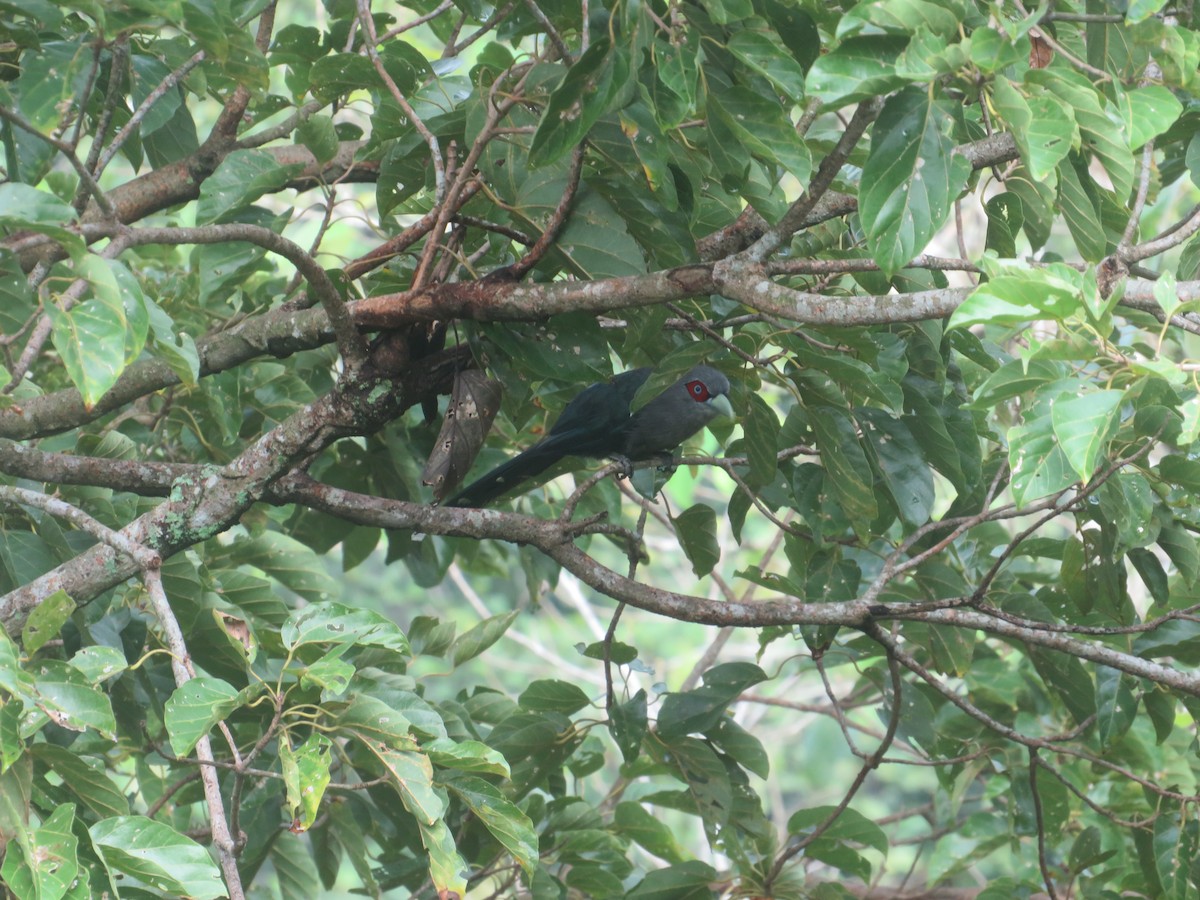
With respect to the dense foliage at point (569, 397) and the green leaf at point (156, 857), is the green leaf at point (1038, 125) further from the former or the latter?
the green leaf at point (156, 857)

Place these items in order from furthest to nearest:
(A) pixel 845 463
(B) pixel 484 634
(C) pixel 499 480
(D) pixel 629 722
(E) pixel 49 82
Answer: (C) pixel 499 480 → (B) pixel 484 634 → (D) pixel 629 722 → (A) pixel 845 463 → (E) pixel 49 82

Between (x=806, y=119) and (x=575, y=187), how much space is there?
52cm

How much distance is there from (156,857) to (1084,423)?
1.43m

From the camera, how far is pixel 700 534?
2.97 metres

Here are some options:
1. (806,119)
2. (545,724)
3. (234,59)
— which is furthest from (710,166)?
(545,724)

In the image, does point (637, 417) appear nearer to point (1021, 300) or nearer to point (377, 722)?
point (377, 722)

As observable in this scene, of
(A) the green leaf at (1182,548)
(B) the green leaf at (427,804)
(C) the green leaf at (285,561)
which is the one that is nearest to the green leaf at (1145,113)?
(A) the green leaf at (1182,548)

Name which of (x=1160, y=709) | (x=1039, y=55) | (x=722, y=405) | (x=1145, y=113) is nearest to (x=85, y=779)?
(x=1145, y=113)

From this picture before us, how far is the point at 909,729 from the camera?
10.3 feet

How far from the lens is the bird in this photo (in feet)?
12.5

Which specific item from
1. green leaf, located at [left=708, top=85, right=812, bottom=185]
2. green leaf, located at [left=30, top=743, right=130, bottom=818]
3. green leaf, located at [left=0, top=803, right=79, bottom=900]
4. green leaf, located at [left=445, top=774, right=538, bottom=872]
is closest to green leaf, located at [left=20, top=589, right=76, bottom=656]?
green leaf, located at [left=30, top=743, right=130, bottom=818]

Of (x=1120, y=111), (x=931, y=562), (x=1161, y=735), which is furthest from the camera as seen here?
(x=931, y=562)

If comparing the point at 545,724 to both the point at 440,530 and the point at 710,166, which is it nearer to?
the point at 440,530

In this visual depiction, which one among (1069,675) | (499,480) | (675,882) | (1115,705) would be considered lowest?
(675,882)
